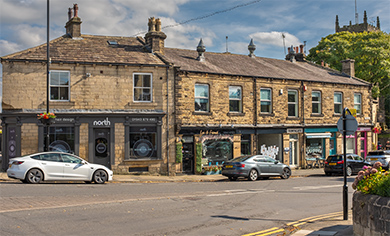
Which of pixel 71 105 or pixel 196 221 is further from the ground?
pixel 71 105

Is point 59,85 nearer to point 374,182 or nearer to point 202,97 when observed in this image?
point 202,97

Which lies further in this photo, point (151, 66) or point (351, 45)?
point (351, 45)

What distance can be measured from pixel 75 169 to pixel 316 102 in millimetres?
20541

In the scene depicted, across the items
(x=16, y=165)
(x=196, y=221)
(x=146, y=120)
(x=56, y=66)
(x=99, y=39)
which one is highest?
(x=99, y=39)

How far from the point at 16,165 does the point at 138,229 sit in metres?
9.41

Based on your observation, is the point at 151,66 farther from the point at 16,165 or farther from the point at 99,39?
the point at 16,165

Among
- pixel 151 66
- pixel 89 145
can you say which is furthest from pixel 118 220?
pixel 151 66

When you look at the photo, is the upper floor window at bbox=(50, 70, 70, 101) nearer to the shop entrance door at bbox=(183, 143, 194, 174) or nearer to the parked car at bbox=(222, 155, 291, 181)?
the shop entrance door at bbox=(183, 143, 194, 174)

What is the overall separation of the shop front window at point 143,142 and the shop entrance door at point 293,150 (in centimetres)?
1145

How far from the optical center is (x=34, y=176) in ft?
54.6

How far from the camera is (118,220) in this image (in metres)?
10.2

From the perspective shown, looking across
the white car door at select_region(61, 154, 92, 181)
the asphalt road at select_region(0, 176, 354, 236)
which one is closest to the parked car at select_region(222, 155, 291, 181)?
the asphalt road at select_region(0, 176, 354, 236)

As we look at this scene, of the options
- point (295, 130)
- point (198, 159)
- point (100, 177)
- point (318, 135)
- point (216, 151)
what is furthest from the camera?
point (318, 135)

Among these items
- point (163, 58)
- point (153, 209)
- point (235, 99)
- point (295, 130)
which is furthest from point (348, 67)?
point (153, 209)
